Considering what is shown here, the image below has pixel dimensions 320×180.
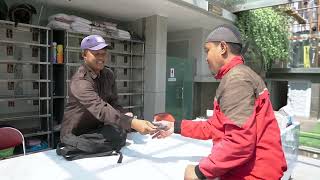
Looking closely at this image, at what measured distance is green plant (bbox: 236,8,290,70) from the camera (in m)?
6.75

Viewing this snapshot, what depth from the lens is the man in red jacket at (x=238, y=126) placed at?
112cm

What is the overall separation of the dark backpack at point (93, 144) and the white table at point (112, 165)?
0.16 ft

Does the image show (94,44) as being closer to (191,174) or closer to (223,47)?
(223,47)

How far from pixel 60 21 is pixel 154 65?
2.01m

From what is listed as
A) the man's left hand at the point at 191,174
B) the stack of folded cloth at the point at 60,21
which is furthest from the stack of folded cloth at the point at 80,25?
the man's left hand at the point at 191,174

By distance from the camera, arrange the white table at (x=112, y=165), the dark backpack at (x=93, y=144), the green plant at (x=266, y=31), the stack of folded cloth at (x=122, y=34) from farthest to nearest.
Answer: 1. the green plant at (x=266, y=31)
2. the stack of folded cloth at (x=122, y=34)
3. the dark backpack at (x=93, y=144)
4. the white table at (x=112, y=165)

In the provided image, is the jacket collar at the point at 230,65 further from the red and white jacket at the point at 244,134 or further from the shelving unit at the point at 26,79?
the shelving unit at the point at 26,79

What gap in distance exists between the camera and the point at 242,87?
1171mm

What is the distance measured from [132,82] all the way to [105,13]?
1483 millimetres

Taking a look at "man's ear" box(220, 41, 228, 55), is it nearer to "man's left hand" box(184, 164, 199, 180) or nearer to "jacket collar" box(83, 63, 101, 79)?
"man's left hand" box(184, 164, 199, 180)

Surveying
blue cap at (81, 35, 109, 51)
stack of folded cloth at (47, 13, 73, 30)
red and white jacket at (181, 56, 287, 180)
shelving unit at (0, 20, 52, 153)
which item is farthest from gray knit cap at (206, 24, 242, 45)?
stack of folded cloth at (47, 13, 73, 30)

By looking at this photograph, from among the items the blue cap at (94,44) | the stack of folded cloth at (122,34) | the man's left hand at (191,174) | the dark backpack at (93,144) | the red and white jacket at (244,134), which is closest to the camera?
the red and white jacket at (244,134)

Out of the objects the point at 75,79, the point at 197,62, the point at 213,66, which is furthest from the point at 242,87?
the point at 197,62

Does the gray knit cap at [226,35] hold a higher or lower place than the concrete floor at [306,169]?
higher
